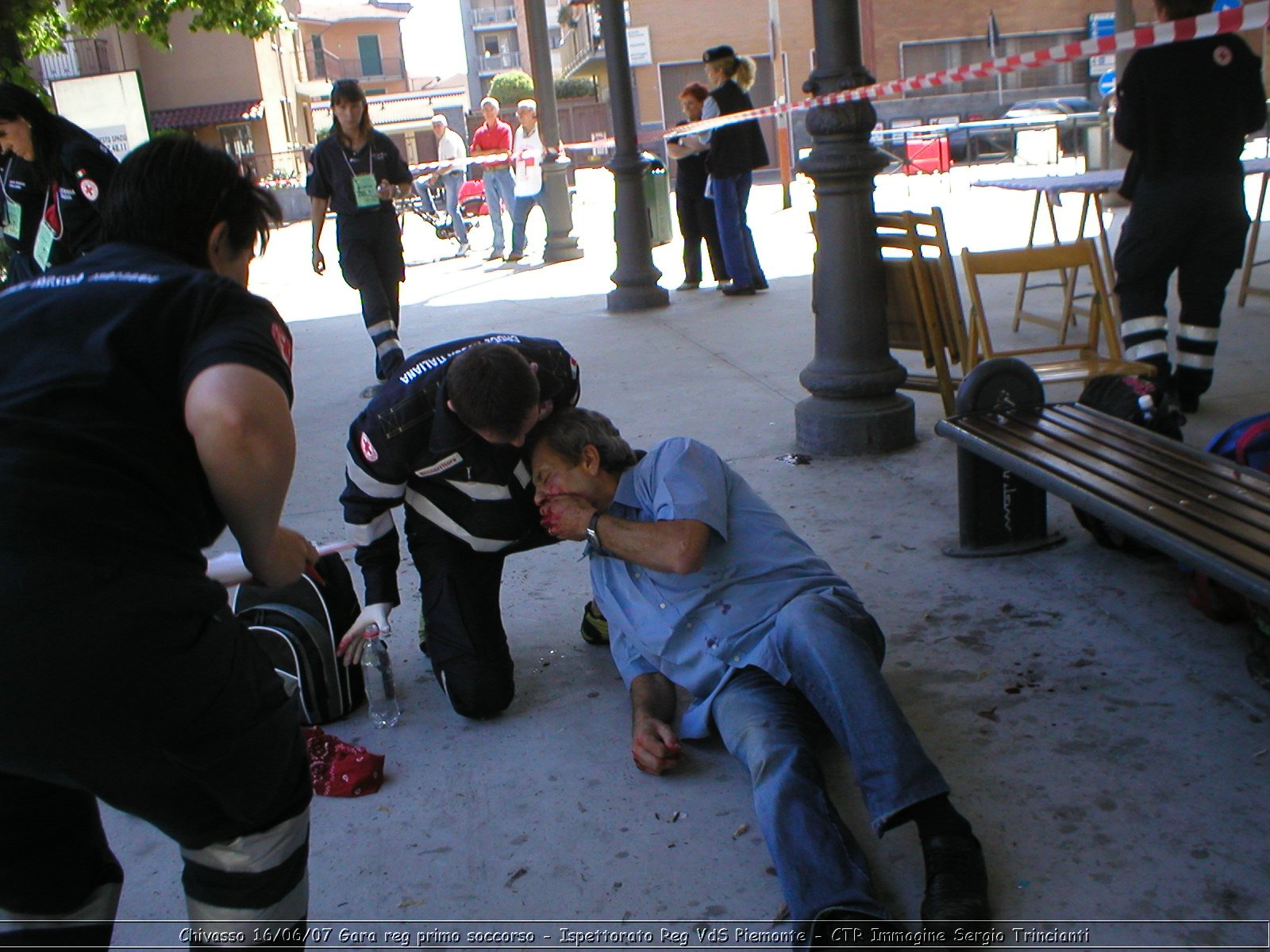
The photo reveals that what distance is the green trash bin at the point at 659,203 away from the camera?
12719mm

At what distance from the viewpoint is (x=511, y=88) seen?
49312mm

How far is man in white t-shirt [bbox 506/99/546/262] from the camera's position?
12.9 meters

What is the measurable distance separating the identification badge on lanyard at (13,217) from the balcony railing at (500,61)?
6777cm

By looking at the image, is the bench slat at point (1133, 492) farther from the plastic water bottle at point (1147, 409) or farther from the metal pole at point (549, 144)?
the metal pole at point (549, 144)

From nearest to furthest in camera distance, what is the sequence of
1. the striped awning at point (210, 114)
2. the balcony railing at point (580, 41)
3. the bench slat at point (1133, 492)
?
the bench slat at point (1133, 492) < the striped awning at point (210, 114) < the balcony railing at point (580, 41)

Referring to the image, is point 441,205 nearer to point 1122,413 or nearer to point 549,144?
point 549,144

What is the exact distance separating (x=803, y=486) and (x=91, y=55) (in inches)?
1367

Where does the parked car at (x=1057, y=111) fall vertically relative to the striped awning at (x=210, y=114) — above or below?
below

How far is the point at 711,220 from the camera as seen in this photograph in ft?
33.1

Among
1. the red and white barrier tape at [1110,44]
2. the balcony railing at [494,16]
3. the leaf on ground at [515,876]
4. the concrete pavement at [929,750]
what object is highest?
the balcony railing at [494,16]

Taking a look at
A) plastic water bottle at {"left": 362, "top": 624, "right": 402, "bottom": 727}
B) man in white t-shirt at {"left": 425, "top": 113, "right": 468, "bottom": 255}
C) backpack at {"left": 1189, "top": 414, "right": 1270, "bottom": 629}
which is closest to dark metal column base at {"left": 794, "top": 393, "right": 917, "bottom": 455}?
backpack at {"left": 1189, "top": 414, "right": 1270, "bottom": 629}

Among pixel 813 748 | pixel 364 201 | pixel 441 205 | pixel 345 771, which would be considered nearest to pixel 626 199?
pixel 364 201

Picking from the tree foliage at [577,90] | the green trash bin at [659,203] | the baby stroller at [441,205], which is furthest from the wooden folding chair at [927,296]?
the tree foliage at [577,90]

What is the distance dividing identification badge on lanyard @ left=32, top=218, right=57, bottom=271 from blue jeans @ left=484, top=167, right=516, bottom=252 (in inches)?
340
